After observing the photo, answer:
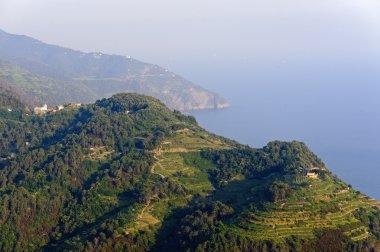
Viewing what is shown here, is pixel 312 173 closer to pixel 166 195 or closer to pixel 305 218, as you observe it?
pixel 305 218

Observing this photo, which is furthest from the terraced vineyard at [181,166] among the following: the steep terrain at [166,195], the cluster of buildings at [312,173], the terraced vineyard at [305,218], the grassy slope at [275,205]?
the cluster of buildings at [312,173]

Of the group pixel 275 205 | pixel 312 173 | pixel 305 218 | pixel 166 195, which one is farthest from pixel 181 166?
pixel 305 218

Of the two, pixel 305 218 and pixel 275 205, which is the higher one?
pixel 275 205

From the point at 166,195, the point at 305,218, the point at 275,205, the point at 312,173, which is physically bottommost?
the point at 166,195

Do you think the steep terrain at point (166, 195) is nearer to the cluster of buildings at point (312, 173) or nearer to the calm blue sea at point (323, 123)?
the cluster of buildings at point (312, 173)

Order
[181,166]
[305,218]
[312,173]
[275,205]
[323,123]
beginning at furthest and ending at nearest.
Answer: [323,123], [181,166], [312,173], [275,205], [305,218]

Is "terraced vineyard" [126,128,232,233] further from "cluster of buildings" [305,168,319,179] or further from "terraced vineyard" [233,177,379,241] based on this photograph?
"cluster of buildings" [305,168,319,179]

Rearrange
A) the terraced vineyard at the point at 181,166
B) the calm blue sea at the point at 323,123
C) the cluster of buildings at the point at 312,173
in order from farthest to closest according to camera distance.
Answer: the calm blue sea at the point at 323,123 → the cluster of buildings at the point at 312,173 → the terraced vineyard at the point at 181,166

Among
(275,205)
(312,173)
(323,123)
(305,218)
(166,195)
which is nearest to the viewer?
(305,218)

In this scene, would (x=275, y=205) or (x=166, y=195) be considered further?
(x=166, y=195)
